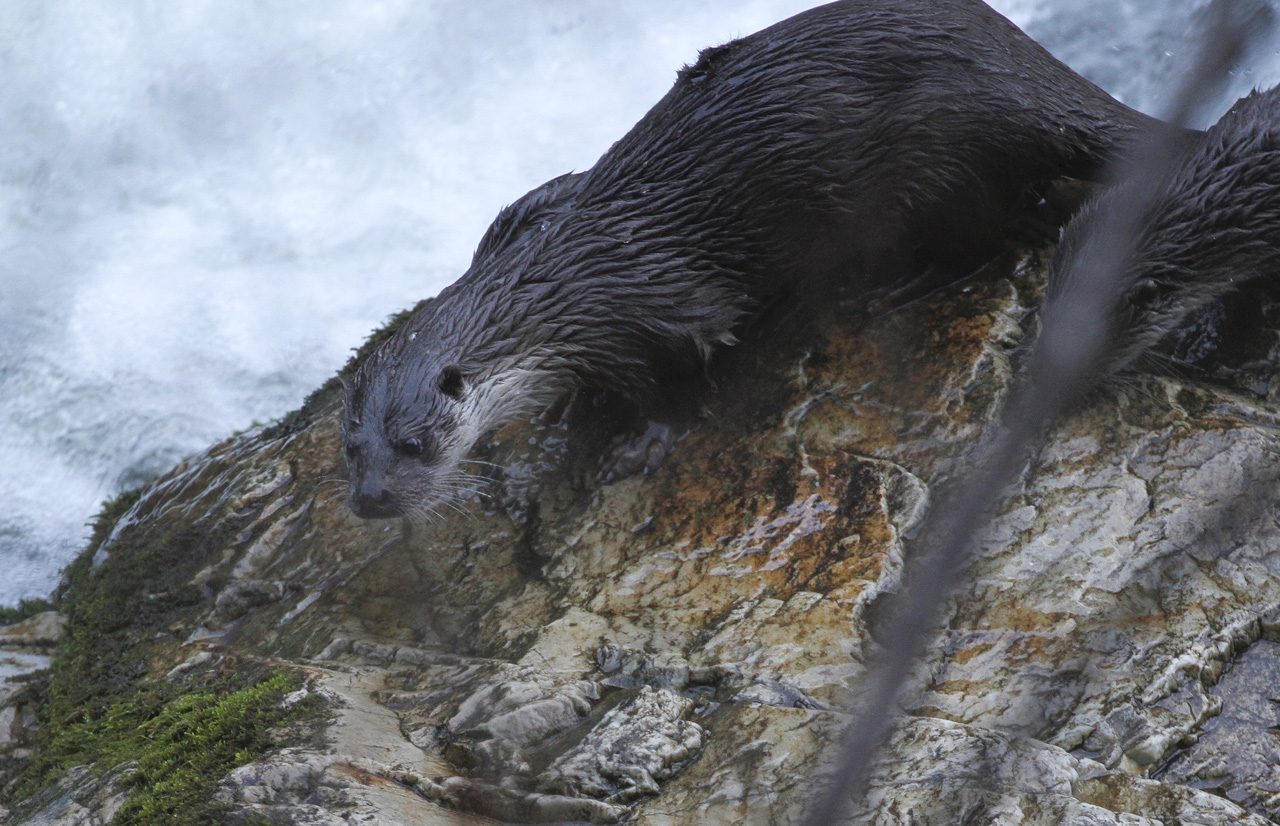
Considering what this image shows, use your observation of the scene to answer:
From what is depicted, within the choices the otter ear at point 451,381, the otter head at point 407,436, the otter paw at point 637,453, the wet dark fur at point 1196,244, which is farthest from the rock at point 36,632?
the wet dark fur at point 1196,244

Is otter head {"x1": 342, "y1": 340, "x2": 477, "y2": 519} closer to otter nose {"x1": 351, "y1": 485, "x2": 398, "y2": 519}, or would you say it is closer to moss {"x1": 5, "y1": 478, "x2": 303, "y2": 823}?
otter nose {"x1": 351, "y1": 485, "x2": 398, "y2": 519}

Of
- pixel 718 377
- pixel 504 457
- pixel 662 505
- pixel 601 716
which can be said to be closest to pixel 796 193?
pixel 718 377

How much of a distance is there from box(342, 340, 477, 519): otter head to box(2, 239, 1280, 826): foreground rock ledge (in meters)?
0.19

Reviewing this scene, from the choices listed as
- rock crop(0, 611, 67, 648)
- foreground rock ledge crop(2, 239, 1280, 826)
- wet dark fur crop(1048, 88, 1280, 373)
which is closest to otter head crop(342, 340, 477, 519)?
foreground rock ledge crop(2, 239, 1280, 826)

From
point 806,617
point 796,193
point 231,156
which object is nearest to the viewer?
point 806,617

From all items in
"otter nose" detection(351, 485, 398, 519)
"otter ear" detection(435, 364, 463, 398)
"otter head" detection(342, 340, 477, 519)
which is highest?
"otter ear" detection(435, 364, 463, 398)

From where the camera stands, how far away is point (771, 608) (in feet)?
8.42

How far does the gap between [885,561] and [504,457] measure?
1.41m

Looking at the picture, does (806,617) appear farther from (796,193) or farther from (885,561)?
(796,193)

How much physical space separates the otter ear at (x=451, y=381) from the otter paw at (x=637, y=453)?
1.62 ft

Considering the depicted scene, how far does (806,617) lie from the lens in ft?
8.20

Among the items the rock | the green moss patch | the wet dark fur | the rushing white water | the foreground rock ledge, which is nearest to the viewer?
the foreground rock ledge

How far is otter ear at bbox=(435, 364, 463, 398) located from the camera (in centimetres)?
319

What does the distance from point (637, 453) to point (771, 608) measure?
0.80 m
